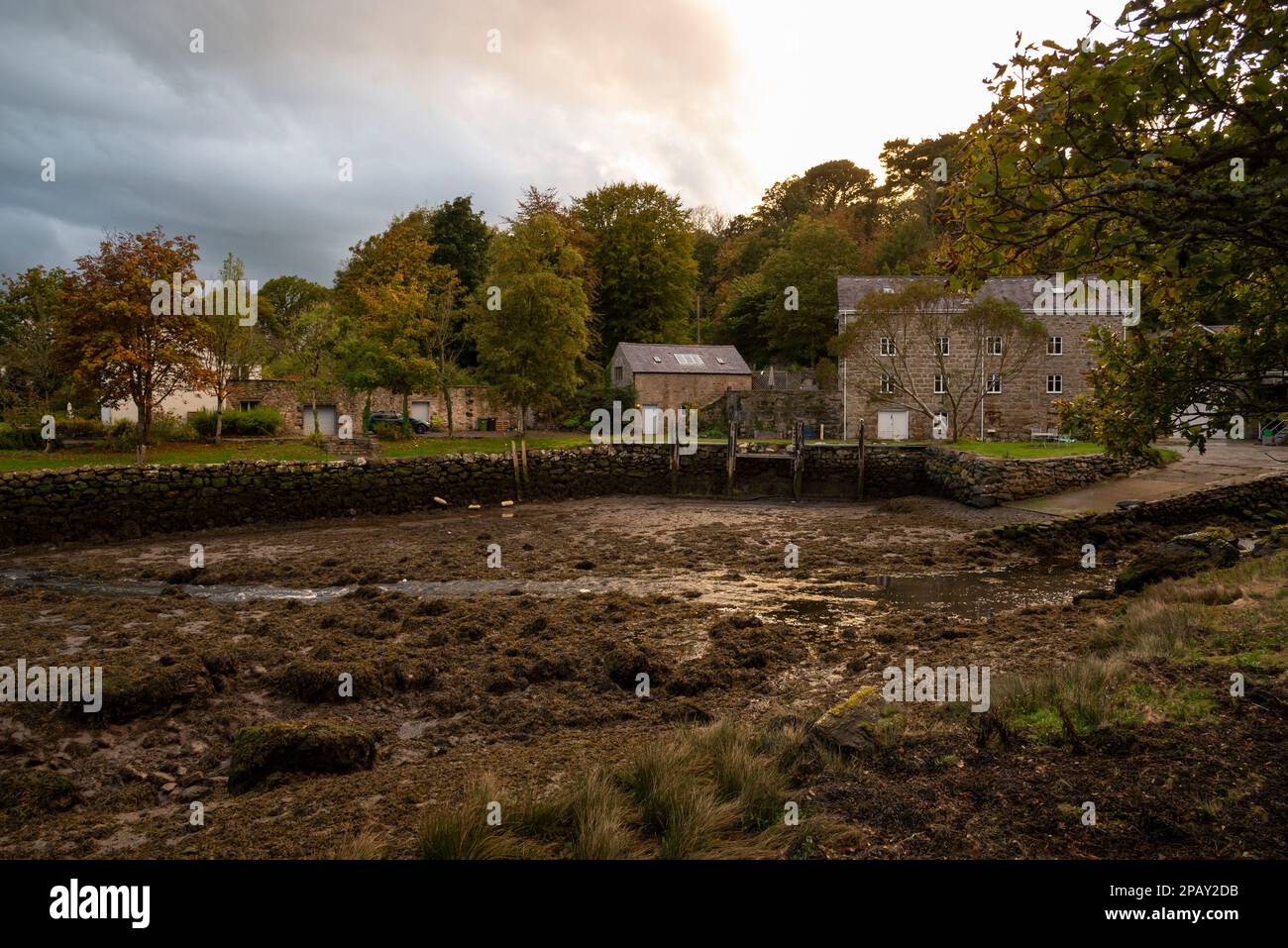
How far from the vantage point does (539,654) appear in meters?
11.0

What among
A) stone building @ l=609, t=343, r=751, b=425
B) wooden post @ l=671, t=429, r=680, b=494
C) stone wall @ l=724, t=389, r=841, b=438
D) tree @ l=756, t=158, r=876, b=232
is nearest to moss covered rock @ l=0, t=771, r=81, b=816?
wooden post @ l=671, t=429, r=680, b=494

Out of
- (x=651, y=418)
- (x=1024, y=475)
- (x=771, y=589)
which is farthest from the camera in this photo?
(x=651, y=418)

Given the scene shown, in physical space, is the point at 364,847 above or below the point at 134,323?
below

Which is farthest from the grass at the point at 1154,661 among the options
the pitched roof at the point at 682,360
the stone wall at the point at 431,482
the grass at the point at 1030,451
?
the pitched roof at the point at 682,360

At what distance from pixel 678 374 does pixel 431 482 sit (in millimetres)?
26522

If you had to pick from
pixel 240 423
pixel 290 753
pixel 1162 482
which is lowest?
pixel 290 753

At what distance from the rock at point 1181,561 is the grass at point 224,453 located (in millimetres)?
23617

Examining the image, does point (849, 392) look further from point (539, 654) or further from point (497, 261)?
point (539, 654)

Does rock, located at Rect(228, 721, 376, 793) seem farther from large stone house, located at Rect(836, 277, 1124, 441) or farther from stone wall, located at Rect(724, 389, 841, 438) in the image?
stone wall, located at Rect(724, 389, 841, 438)

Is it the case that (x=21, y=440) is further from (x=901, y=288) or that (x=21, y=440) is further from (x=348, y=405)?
(x=901, y=288)

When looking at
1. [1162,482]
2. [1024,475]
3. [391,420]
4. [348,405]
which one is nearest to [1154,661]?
[1024,475]

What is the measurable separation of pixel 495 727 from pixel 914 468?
29356mm

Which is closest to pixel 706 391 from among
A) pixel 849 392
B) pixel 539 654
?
pixel 849 392

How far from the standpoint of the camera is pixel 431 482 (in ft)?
96.8
